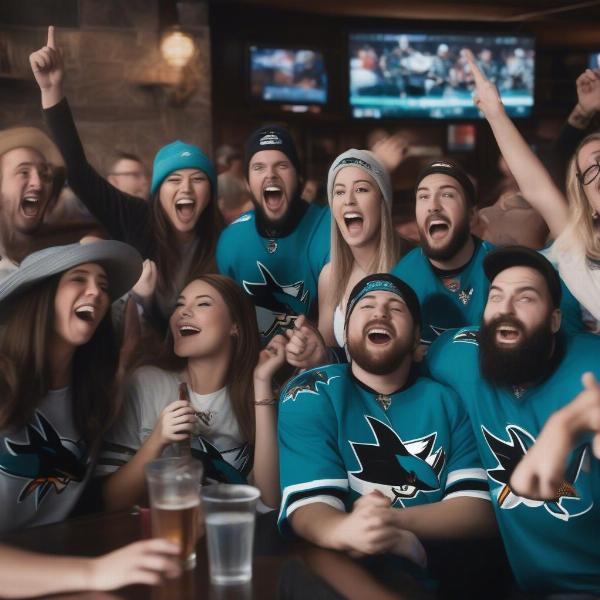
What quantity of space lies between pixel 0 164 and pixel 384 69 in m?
0.77

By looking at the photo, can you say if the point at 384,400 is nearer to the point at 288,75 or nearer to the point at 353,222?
the point at 353,222

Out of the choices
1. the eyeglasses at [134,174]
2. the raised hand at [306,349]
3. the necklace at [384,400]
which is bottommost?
the necklace at [384,400]

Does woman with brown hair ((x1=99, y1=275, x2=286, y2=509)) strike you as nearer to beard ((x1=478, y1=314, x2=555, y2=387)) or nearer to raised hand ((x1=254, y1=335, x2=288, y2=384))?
raised hand ((x1=254, y1=335, x2=288, y2=384))

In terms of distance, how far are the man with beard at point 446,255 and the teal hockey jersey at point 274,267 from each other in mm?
211

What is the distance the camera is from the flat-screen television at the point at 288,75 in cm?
Result: 167

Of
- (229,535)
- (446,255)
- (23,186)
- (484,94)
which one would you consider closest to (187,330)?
(23,186)

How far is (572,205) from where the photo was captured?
1543 millimetres

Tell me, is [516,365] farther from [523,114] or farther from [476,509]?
[523,114]

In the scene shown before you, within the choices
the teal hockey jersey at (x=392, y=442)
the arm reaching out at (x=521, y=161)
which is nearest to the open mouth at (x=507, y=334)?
the teal hockey jersey at (x=392, y=442)

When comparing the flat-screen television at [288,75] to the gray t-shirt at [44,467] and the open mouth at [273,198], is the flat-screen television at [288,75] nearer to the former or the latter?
the open mouth at [273,198]

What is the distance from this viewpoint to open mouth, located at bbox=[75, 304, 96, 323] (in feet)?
5.11

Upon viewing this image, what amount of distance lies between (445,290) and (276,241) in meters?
0.37

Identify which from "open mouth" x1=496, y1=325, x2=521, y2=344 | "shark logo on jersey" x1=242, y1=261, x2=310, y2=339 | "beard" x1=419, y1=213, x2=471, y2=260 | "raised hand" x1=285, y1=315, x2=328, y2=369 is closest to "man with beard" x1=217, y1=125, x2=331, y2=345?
"shark logo on jersey" x1=242, y1=261, x2=310, y2=339

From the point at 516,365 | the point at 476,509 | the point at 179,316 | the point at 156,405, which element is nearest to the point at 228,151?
the point at 179,316
